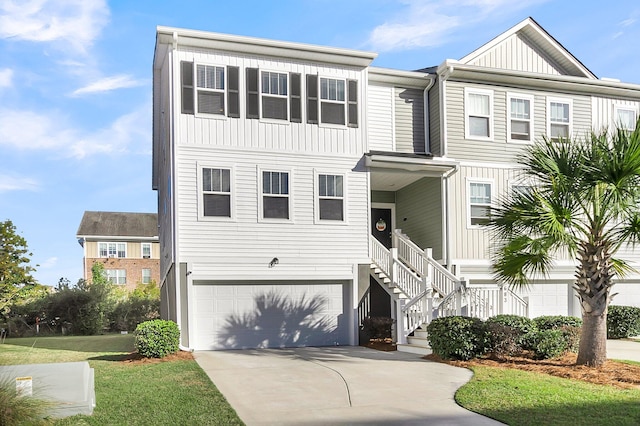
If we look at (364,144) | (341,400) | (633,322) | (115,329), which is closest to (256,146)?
(364,144)

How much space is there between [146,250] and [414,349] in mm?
34829

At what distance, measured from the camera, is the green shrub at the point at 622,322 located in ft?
62.7

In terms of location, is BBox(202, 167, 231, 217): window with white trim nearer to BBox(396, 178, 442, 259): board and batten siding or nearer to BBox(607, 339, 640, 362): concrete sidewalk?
BBox(396, 178, 442, 259): board and batten siding

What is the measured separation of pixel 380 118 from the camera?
19.5 meters

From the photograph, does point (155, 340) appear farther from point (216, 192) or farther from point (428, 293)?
point (428, 293)

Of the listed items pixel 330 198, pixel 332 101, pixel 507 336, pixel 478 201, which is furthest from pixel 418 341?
pixel 332 101

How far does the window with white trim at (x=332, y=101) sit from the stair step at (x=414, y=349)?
21.4 ft

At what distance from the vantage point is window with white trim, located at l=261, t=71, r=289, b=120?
56.9 ft

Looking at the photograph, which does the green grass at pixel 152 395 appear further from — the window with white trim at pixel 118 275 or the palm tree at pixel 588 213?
the window with white trim at pixel 118 275

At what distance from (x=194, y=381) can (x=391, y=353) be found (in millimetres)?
5505

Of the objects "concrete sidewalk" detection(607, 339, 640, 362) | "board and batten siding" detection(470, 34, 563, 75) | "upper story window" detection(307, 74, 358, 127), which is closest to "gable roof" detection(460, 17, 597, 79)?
"board and batten siding" detection(470, 34, 563, 75)

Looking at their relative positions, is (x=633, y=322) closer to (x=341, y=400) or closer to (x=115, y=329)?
(x=341, y=400)

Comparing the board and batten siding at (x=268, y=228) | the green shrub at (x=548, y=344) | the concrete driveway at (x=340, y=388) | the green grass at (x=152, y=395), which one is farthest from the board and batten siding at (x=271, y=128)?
the green shrub at (x=548, y=344)

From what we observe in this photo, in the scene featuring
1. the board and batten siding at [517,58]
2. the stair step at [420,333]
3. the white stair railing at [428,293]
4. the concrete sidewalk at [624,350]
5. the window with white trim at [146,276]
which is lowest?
the window with white trim at [146,276]
